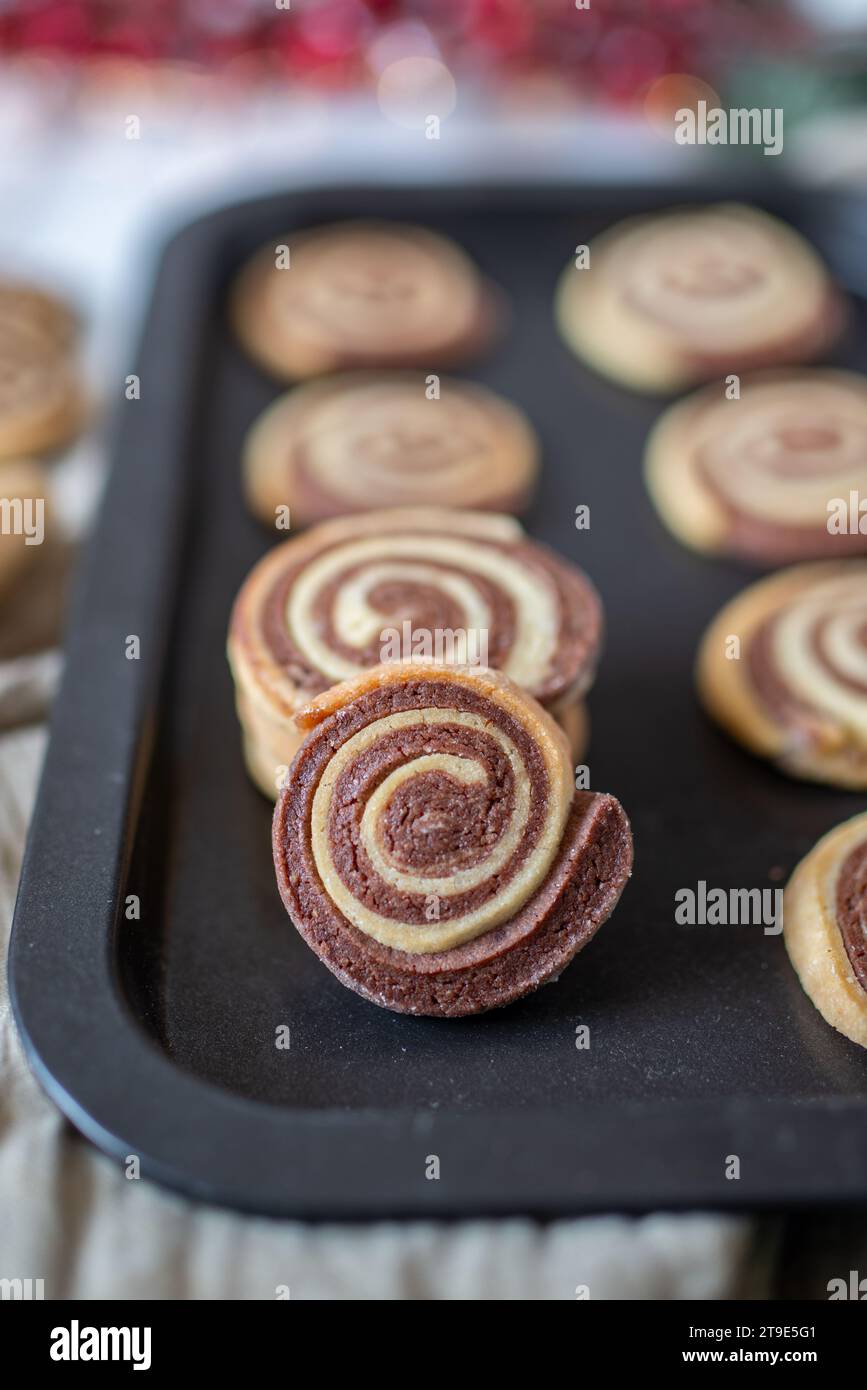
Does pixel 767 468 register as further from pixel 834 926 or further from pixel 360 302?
pixel 834 926

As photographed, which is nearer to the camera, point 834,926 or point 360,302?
point 834,926

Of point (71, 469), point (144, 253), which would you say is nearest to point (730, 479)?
point (71, 469)

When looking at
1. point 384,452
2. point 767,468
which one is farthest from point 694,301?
point 384,452

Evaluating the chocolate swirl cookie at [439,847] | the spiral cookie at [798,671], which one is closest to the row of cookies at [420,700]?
the chocolate swirl cookie at [439,847]

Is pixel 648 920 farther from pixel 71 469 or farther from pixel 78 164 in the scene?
pixel 78 164

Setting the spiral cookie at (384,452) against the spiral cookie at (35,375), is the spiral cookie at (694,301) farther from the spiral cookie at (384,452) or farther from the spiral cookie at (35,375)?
the spiral cookie at (35,375)

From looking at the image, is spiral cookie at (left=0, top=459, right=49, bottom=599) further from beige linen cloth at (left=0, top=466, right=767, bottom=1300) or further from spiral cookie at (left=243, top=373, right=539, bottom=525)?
beige linen cloth at (left=0, top=466, right=767, bottom=1300)
